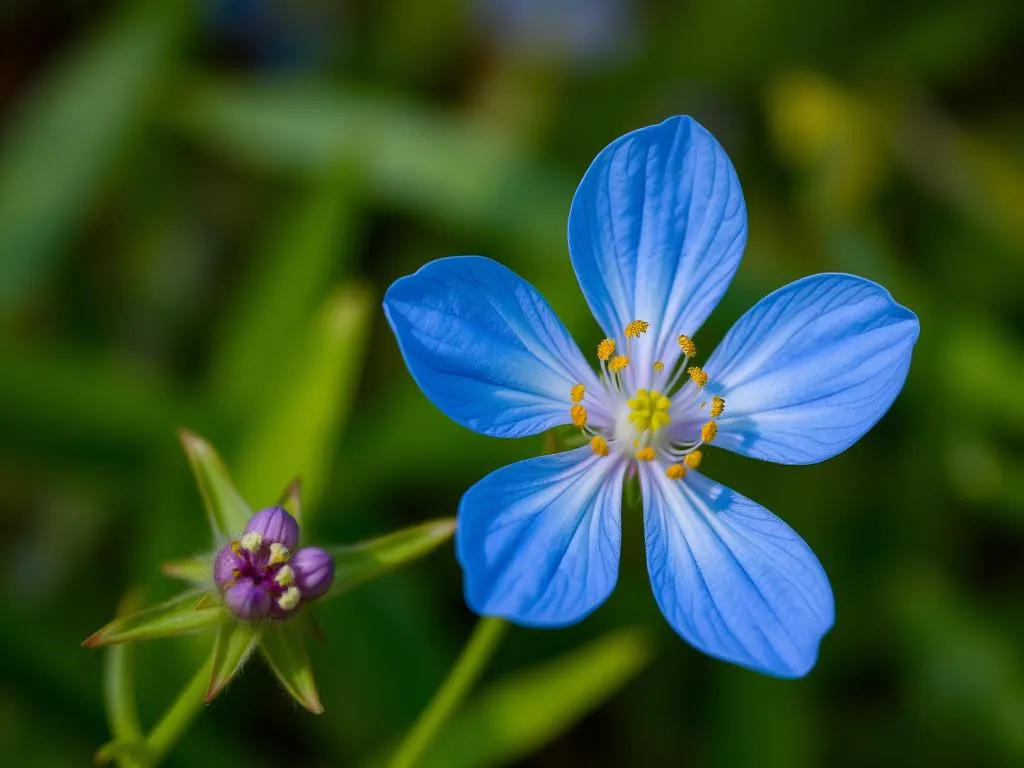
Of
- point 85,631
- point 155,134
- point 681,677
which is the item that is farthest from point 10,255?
point 681,677

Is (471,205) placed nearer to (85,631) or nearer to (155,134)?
(155,134)

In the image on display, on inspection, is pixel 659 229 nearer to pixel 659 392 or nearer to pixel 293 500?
pixel 659 392

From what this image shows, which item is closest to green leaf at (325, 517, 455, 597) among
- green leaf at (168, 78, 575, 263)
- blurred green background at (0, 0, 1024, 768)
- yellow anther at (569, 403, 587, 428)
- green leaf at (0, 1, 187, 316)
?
yellow anther at (569, 403, 587, 428)

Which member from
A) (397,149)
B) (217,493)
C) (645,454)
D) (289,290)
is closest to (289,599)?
(217,493)

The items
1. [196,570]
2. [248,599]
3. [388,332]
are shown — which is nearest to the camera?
[248,599]

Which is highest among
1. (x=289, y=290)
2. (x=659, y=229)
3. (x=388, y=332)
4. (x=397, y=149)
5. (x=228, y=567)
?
(x=659, y=229)

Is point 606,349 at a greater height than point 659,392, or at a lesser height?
greater

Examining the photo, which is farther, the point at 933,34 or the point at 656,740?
the point at 933,34
